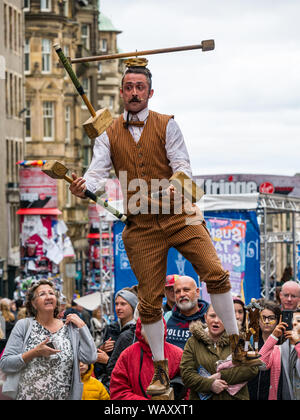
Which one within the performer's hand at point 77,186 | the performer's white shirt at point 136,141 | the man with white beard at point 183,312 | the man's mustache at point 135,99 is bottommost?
the man with white beard at point 183,312

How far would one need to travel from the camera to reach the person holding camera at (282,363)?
24.8ft

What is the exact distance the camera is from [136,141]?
21.6 feet

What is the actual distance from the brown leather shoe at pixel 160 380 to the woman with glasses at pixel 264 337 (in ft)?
3.80

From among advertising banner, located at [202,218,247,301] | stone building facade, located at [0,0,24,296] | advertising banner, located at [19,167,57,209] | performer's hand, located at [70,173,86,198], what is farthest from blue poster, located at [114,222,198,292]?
advertising banner, located at [19,167,57,209]

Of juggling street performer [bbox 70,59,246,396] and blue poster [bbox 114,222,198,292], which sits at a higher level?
juggling street performer [bbox 70,59,246,396]

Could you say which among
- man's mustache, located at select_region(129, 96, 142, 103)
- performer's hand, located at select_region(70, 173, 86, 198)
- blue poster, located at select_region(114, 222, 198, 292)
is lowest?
blue poster, located at select_region(114, 222, 198, 292)

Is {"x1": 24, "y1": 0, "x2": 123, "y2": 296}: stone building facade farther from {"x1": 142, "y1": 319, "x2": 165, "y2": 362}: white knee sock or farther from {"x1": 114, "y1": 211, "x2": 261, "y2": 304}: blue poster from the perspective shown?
{"x1": 142, "y1": 319, "x2": 165, "y2": 362}: white knee sock

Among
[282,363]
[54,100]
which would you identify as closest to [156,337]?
[282,363]

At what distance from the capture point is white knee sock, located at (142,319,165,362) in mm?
6789

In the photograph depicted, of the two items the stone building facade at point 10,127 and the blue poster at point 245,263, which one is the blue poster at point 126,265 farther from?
the stone building facade at point 10,127

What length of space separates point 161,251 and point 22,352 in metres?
1.30

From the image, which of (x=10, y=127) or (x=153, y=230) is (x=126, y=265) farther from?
(x=10, y=127)

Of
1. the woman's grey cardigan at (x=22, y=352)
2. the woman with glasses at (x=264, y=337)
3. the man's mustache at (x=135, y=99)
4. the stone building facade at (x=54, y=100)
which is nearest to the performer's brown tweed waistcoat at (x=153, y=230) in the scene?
the man's mustache at (x=135, y=99)

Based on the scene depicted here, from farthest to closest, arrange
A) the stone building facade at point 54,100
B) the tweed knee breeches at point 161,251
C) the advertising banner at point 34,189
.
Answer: the stone building facade at point 54,100 < the advertising banner at point 34,189 < the tweed knee breeches at point 161,251
